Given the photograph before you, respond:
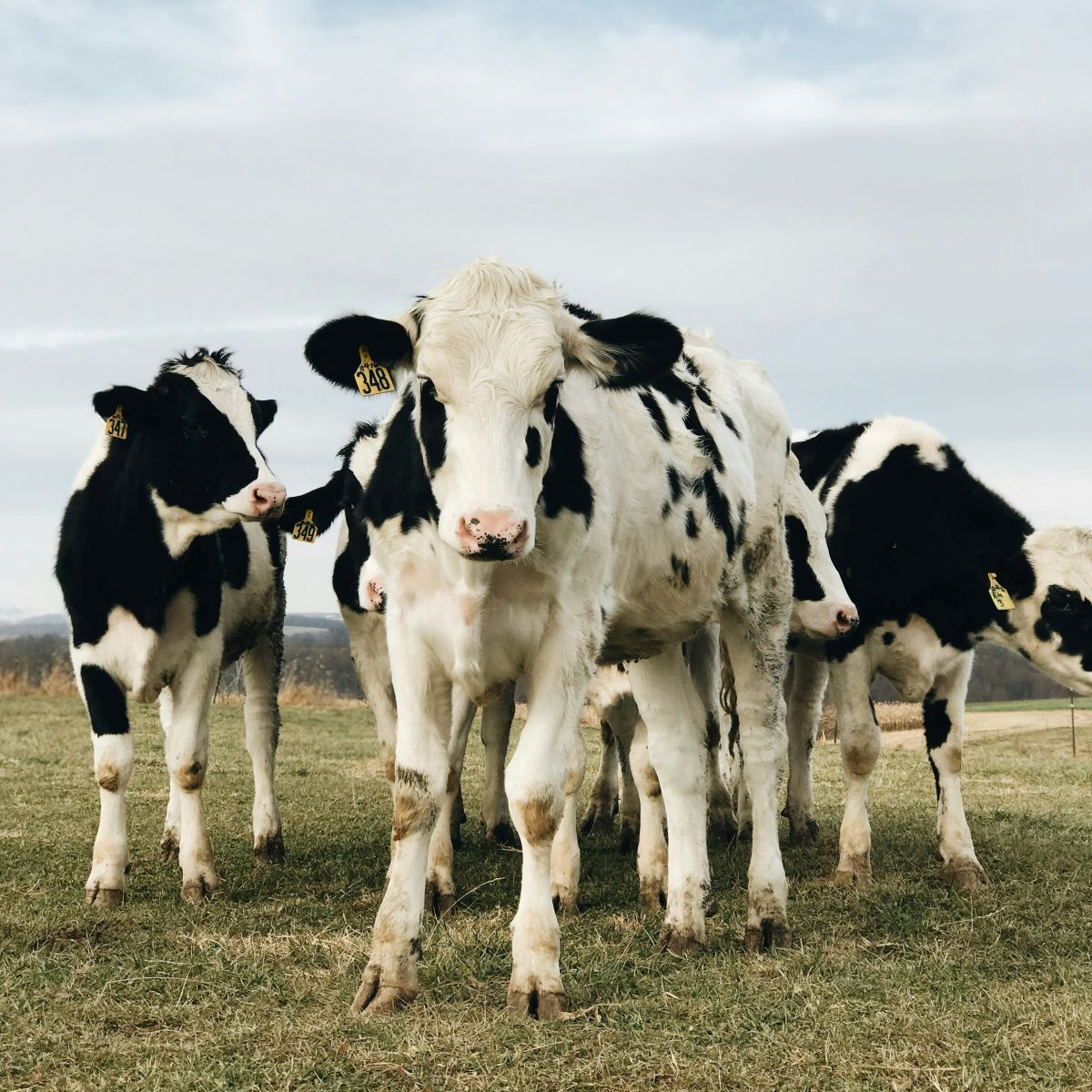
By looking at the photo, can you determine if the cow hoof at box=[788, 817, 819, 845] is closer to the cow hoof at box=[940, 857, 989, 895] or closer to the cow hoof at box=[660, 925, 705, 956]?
the cow hoof at box=[940, 857, 989, 895]

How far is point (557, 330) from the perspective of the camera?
5230 millimetres

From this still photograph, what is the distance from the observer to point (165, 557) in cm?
767

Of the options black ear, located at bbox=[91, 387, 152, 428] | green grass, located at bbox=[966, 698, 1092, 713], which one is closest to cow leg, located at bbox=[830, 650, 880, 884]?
black ear, located at bbox=[91, 387, 152, 428]

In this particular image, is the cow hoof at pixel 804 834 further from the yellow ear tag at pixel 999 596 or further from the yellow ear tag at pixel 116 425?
the yellow ear tag at pixel 116 425

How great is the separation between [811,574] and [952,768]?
1.65 m

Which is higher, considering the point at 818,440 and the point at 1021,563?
the point at 818,440

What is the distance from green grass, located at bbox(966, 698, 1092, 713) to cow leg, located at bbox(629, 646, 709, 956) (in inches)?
743

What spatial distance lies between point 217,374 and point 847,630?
4.02 metres

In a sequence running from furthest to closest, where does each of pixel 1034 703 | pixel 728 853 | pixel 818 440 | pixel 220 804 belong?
1. pixel 1034 703
2. pixel 220 804
3. pixel 818 440
4. pixel 728 853

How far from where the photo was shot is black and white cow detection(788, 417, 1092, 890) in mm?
8555

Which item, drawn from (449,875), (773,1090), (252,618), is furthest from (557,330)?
(252,618)

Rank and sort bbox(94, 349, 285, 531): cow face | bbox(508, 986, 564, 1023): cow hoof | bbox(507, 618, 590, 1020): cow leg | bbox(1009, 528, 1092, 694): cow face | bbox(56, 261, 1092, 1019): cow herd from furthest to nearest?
bbox(1009, 528, 1092, 694): cow face
bbox(94, 349, 285, 531): cow face
bbox(56, 261, 1092, 1019): cow herd
bbox(507, 618, 590, 1020): cow leg
bbox(508, 986, 564, 1023): cow hoof

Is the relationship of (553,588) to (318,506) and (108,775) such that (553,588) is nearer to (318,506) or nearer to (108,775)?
(108,775)

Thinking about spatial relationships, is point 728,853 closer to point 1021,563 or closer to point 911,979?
point 1021,563
